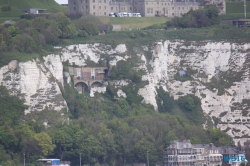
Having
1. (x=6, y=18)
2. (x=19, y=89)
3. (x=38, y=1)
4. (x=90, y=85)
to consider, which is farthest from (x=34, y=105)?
(x=38, y=1)

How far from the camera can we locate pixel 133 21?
176000 millimetres

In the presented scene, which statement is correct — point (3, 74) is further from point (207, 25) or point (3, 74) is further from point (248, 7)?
point (248, 7)

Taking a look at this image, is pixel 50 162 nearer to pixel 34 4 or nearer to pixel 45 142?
pixel 45 142

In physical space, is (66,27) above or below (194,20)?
below

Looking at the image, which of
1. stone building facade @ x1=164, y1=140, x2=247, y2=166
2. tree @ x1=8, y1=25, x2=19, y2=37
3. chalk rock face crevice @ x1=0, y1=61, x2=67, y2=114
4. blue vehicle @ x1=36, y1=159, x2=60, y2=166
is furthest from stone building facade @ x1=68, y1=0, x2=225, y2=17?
blue vehicle @ x1=36, y1=159, x2=60, y2=166

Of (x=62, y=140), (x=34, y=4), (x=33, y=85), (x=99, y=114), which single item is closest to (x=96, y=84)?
(x=99, y=114)

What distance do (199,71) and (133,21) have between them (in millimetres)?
14285

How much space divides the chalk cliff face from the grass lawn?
8517 mm

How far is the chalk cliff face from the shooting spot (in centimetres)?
16162

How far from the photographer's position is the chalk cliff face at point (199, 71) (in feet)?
530

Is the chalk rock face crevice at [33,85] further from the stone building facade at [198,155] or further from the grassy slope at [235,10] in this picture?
the grassy slope at [235,10]

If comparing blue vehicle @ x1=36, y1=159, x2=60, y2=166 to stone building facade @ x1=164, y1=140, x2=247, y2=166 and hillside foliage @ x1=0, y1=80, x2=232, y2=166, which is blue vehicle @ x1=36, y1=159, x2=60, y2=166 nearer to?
hillside foliage @ x1=0, y1=80, x2=232, y2=166

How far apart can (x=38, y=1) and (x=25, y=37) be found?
32.5 metres

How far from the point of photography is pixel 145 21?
17675cm
